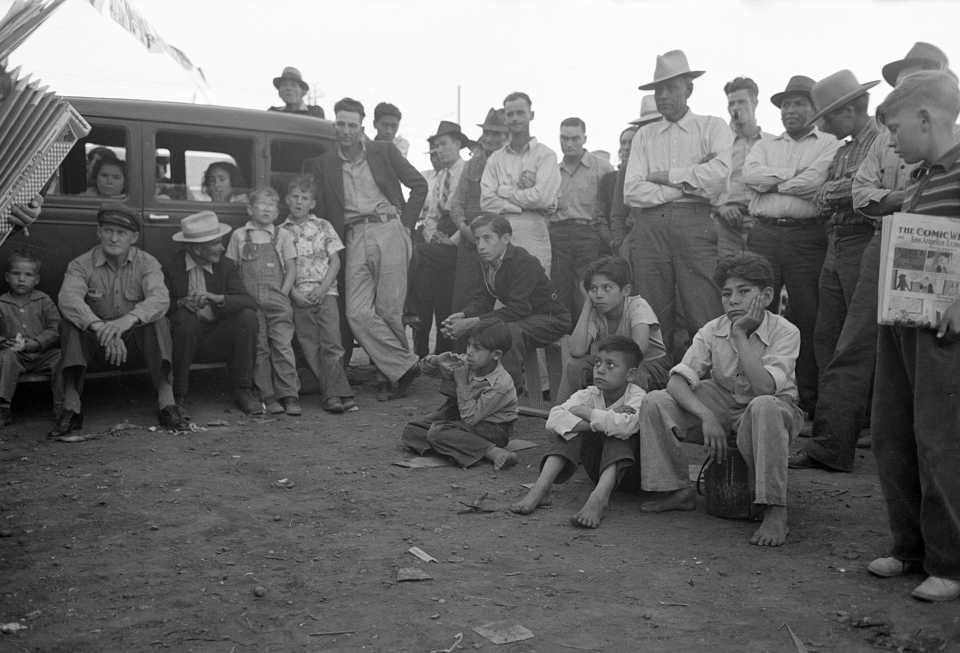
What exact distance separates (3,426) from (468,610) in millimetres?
4464

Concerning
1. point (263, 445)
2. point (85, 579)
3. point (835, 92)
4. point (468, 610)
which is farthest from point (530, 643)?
point (835, 92)

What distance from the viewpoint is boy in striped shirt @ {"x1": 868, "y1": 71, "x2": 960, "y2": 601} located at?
3463 millimetres

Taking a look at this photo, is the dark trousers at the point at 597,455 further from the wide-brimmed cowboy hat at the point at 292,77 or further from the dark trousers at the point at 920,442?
the wide-brimmed cowboy hat at the point at 292,77

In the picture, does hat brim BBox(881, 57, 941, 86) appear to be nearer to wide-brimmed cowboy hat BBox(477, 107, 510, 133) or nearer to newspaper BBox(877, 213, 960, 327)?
newspaper BBox(877, 213, 960, 327)

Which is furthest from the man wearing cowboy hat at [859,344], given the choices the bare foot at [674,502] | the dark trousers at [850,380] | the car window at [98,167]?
the car window at [98,167]

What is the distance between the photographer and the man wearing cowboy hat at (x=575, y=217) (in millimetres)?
8398

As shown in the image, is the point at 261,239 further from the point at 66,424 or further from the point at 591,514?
the point at 591,514

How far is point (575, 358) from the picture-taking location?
589 cm

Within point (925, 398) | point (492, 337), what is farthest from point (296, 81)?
point (925, 398)

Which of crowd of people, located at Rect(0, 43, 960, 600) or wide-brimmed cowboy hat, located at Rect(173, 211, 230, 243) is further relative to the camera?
wide-brimmed cowboy hat, located at Rect(173, 211, 230, 243)

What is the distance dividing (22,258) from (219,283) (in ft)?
4.45

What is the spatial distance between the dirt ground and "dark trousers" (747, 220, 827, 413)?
1.00m

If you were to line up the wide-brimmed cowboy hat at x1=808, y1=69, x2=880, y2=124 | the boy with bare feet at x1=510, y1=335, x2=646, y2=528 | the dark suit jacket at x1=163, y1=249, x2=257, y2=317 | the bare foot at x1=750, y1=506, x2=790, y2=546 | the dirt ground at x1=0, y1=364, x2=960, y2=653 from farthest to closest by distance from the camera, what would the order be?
1. the dark suit jacket at x1=163, y1=249, x2=257, y2=317
2. the wide-brimmed cowboy hat at x1=808, y1=69, x2=880, y2=124
3. the boy with bare feet at x1=510, y1=335, x2=646, y2=528
4. the bare foot at x1=750, y1=506, x2=790, y2=546
5. the dirt ground at x1=0, y1=364, x2=960, y2=653

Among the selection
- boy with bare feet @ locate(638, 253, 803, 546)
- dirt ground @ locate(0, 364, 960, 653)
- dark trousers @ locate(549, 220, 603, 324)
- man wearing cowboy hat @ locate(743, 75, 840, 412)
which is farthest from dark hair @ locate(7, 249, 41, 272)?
man wearing cowboy hat @ locate(743, 75, 840, 412)
